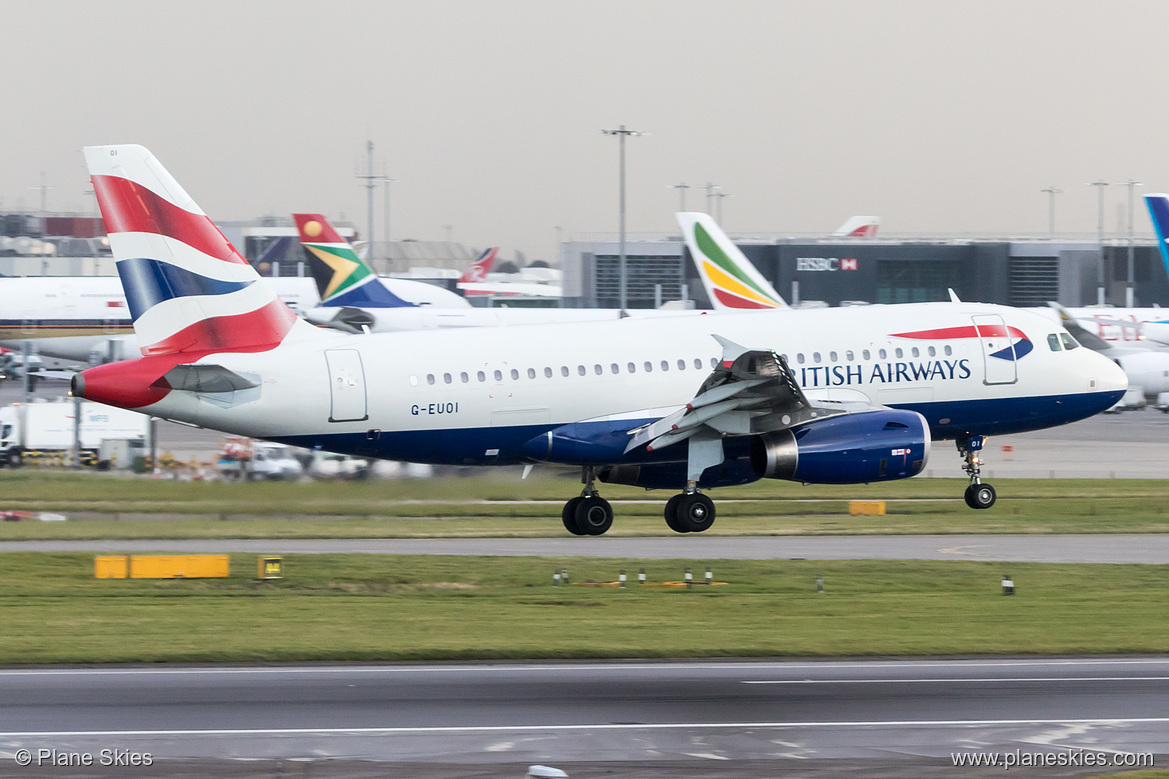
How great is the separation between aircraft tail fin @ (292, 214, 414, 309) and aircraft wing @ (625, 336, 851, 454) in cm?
3498

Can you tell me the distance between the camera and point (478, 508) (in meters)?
43.0

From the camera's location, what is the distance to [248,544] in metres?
35.0

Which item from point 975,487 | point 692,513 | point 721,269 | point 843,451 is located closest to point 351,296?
→ point 721,269

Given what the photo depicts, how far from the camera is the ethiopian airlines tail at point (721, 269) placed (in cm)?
6119

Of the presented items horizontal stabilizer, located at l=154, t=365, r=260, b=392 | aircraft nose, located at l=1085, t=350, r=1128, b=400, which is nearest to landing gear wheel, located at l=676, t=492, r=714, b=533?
horizontal stabilizer, located at l=154, t=365, r=260, b=392

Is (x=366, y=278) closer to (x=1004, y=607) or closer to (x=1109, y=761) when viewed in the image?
(x=1004, y=607)

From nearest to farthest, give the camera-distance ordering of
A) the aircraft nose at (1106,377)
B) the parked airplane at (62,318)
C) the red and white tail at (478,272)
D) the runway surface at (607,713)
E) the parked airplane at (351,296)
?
the runway surface at (607,713), the aircraft nose at (1106,377), the parked airplane at (351,296), the parked airplane at (62,318), the red and white tail at (478,272)

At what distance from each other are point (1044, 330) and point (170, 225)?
21.7m

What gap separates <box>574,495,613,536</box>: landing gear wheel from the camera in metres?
32.6

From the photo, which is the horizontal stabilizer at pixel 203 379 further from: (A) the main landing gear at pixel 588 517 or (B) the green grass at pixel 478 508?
(A) the main landing gear at pixel 588 517

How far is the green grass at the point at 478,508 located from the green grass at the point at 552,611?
1.97m

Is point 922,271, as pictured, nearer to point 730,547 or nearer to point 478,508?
point 478,508

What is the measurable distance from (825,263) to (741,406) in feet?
255

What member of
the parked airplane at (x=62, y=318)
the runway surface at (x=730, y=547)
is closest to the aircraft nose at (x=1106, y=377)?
the runway surface at (x=730, y=547)
